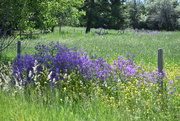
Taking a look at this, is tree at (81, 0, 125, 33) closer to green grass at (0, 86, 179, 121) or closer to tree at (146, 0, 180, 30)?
tree at (146, 0, 180, 30)

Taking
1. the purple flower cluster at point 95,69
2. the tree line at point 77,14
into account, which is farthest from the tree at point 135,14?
the purple flower cluster at point 95,69

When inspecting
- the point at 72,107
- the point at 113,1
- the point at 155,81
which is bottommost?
the point at 72,107

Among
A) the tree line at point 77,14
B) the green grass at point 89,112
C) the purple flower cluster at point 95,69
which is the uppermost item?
the tree line at point 77,14

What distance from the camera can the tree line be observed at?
8867mm

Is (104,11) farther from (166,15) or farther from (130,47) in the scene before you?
(130,47)

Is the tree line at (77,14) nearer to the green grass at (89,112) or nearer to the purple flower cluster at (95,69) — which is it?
the purple flower cluster at (95,69)

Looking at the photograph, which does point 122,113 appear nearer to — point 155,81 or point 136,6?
point 155,81

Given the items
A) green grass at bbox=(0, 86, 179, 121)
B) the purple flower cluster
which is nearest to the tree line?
the purple flower cluster

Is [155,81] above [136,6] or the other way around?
the other way around

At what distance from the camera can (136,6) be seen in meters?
73.1

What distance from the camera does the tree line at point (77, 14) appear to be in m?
8.87

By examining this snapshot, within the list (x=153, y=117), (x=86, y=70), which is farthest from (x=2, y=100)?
(x=153, y=117)

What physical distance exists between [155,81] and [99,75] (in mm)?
1315

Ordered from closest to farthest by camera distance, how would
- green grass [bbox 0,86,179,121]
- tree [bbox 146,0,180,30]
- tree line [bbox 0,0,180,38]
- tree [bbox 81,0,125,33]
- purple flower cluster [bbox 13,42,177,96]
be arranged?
green grass [bbox 0,86,179,121] < purple flower cluster [bbox 13,42,177,96] < tree line [bbox 0,0,180,38] < tree [bbox 81,0,125,33] < tree [bbox 146,0,180,30]
